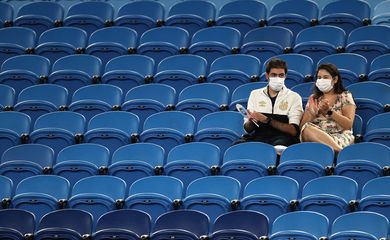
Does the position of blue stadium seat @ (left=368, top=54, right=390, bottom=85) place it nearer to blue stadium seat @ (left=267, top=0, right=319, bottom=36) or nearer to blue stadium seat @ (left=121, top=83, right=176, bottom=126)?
blue stadium seat @ (left=267, top=0, right=319, bottom=36)

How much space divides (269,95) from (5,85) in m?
2.40

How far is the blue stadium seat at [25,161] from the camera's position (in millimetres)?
9648

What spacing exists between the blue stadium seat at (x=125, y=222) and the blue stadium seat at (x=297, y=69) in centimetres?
218

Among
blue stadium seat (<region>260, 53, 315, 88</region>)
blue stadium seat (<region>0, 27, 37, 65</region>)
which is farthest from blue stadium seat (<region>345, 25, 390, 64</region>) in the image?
blue stadium seat (<region>0, 27, 37, 65</region>)

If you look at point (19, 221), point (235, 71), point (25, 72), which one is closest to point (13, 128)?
point (25, 72)

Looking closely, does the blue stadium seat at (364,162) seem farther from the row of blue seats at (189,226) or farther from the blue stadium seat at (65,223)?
the blue stadium seat at (65,223)

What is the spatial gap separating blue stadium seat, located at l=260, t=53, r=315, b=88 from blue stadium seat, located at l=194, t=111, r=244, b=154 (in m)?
0.65

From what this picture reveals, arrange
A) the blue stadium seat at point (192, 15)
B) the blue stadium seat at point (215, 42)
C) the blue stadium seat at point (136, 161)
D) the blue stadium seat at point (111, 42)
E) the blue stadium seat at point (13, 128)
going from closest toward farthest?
1. the blue stadium seat at point (136, 161)
2. the blue stadium seat at point (13, 128)
3. the blue stadium seat at point (215, 42)
4. the blue stadium seat at point (111, 42)
5. the blue stadium seat at point (192, 15)

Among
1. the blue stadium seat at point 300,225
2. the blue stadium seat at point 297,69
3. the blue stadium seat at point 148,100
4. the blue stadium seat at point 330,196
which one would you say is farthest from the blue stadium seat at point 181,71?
the blue stadium seat at point 300,225

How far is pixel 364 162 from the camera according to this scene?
8938mm

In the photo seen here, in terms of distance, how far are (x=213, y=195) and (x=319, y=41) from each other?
2.30 metres

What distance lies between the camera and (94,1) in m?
11.9

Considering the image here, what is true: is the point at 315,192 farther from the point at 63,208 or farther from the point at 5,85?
the point at 5,85

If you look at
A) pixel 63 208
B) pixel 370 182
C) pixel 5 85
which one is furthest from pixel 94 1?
pixel 370 182
